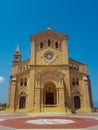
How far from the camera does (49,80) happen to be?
35.6m

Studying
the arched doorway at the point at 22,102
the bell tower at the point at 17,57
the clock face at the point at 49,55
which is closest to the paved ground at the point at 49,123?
the arched doorway at the point at 22,102

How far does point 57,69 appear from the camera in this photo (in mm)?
38094

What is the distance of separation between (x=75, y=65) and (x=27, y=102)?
16.7 m

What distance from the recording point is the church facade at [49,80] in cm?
3459

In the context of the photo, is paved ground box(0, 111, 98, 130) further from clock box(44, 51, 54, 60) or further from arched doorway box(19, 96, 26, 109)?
clock box(44, 51, 54, 60)

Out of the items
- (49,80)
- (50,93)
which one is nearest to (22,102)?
(50,93)

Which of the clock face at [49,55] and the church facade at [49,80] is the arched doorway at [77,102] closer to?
the church facade at [49,80]

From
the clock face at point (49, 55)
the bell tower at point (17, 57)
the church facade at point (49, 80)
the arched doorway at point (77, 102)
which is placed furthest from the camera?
the bell tower at point (17, 57)

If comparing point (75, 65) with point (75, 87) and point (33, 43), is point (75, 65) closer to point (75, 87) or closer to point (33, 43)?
point (75, 87)

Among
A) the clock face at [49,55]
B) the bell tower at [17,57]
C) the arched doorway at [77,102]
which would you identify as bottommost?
the arched doorway at [77,102]

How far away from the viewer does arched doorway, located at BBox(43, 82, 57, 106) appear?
1462 inches

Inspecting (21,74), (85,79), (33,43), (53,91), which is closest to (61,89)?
(53,91)

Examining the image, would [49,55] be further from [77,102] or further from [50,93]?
[77,102]

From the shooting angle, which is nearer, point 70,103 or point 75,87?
point 70,103
